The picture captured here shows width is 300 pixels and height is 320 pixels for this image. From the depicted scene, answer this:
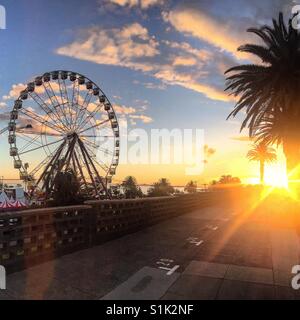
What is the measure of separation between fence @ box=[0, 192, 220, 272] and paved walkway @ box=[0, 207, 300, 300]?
29 cm

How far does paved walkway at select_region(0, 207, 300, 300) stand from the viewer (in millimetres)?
6902

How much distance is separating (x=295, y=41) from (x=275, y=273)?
16475mm

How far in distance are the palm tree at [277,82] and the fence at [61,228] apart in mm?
10809

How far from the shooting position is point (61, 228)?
961 centimetres

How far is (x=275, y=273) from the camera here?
838 centimetres

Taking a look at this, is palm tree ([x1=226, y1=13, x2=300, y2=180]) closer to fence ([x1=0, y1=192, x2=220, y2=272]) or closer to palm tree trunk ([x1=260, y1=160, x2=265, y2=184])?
fence ([x1=0, y1=192, x2=220, y2=272])

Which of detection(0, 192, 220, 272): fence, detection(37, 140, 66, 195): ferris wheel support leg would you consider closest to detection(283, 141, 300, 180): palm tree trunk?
detection(0, 192, 220, 272): fence

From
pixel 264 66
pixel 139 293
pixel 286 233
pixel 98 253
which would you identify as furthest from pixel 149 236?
pixel 264 66

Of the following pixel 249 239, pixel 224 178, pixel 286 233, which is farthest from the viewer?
pixel 224 178

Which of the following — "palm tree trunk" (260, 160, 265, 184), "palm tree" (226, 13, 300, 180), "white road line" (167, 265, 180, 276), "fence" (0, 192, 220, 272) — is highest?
"palm tree" (226, 13, 300, 180)

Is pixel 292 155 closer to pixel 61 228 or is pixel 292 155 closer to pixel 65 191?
pixel 65 191

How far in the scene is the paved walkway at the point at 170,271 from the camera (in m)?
6.90
